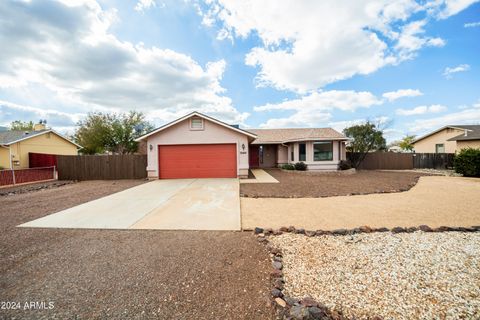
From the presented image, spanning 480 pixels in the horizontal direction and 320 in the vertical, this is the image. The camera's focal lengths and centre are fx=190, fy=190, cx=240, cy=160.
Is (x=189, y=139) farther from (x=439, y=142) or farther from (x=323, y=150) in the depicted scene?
(x=439, y=142)

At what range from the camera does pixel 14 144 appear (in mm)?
15719

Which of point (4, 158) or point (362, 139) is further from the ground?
point (362, 139)

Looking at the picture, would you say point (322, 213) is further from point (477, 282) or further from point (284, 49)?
point (284, 49)

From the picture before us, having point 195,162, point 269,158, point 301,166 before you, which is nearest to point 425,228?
point 195,162

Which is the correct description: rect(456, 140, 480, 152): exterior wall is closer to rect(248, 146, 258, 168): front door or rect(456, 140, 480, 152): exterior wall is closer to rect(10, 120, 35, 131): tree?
rect(248, 146, 258, 168): front door

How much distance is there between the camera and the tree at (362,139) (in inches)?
694

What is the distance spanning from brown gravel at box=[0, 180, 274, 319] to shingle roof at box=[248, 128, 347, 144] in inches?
526

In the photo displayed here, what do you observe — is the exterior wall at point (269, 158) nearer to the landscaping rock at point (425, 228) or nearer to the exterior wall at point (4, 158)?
the landscaping rock at point (425, 228)

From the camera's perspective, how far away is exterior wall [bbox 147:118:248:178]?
12312 mm

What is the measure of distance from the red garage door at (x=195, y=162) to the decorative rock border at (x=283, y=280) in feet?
27.6

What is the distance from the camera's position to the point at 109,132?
2288cm

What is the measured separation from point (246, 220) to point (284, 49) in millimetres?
12425

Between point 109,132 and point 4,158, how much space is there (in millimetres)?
8690

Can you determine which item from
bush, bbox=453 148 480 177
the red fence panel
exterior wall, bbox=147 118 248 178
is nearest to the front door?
exterior wall, bbox=147 118 248 178
